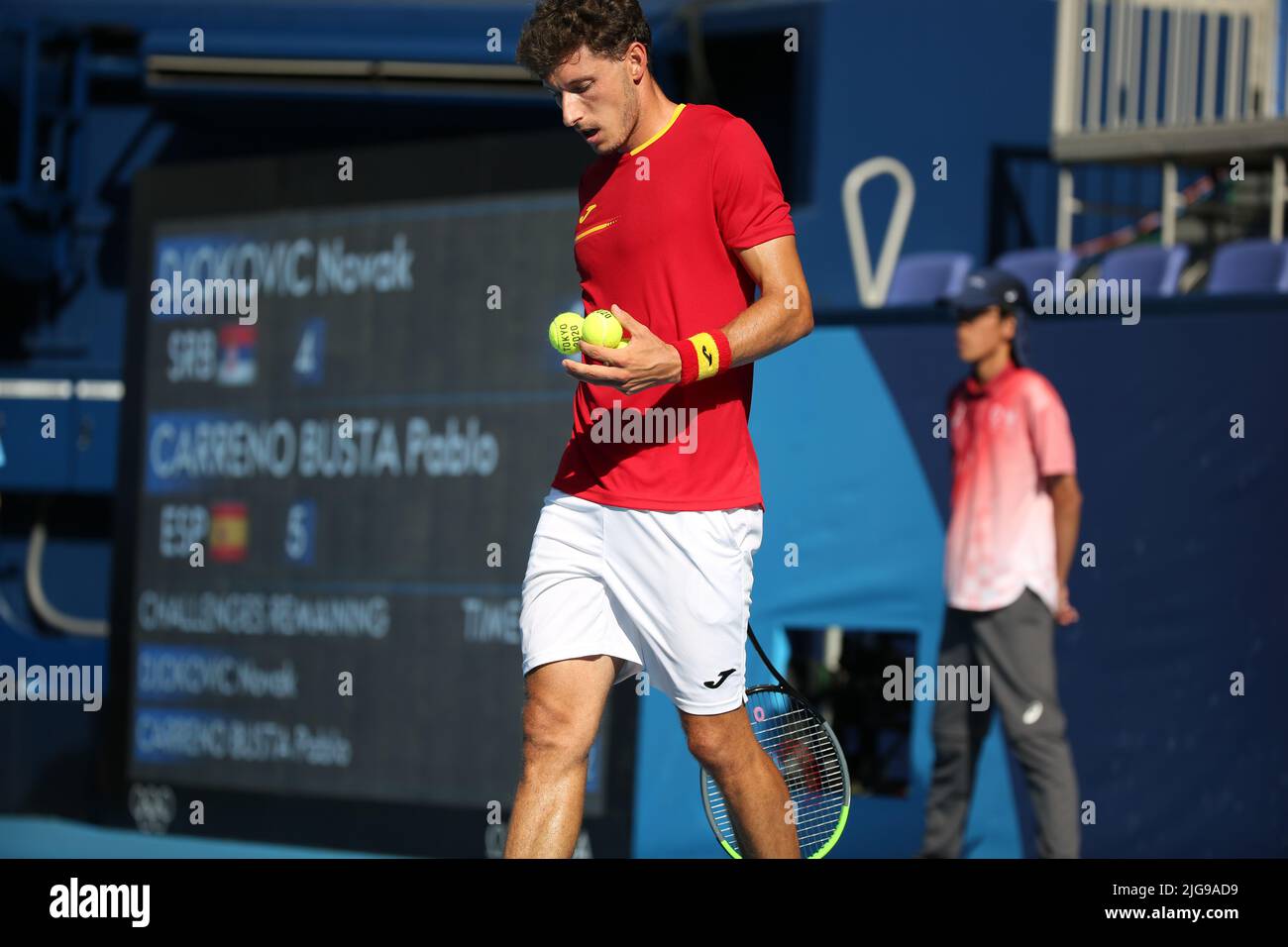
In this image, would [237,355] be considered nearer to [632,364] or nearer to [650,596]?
[650,596]

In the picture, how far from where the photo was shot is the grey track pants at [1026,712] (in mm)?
6008

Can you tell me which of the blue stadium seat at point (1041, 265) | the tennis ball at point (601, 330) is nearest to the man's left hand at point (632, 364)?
the tennis ball at point (601, 330)

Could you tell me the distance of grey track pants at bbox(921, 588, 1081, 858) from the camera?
237 inches

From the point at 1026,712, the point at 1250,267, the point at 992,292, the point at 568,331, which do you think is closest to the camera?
the point at 568,331

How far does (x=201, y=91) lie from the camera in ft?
38.7

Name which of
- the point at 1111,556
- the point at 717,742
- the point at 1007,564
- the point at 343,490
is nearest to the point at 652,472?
the point at 717,742

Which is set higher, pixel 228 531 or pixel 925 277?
pixel 925 277

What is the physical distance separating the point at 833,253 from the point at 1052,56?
2.15 meters

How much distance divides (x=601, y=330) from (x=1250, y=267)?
18.0ft

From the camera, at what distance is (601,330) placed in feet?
11.8

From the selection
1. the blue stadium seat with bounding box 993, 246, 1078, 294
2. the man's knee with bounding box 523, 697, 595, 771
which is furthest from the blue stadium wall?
the man's knee with bounding box 523, 697, 595, 771

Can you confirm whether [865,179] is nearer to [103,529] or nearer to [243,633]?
[243,633]

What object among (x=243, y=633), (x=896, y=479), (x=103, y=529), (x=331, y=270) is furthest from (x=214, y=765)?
(x=103, y=529)

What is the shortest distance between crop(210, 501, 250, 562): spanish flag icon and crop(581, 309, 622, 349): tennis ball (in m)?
4.94
